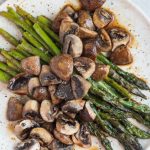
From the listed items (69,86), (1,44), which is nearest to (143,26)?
(69,86)

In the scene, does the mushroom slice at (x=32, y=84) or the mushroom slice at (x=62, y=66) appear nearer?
the mushroom slice at (x=62, y=66)

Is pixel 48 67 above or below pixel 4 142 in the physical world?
above

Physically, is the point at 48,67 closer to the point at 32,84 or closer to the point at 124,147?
the point at 32,84

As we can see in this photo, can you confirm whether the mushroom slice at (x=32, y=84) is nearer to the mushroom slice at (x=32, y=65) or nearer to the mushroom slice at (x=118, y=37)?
the mushroom slice at (x=32, y=65)

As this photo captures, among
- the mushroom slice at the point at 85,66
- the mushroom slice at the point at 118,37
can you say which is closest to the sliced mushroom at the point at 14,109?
the mushroom slice at the point at 85,66

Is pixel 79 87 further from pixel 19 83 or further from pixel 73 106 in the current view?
pixel 19 83

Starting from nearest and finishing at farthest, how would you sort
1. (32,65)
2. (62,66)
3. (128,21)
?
(62,66) → (32,65) → (128,21)

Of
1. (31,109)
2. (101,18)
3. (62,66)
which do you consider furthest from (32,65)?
(101,18)
